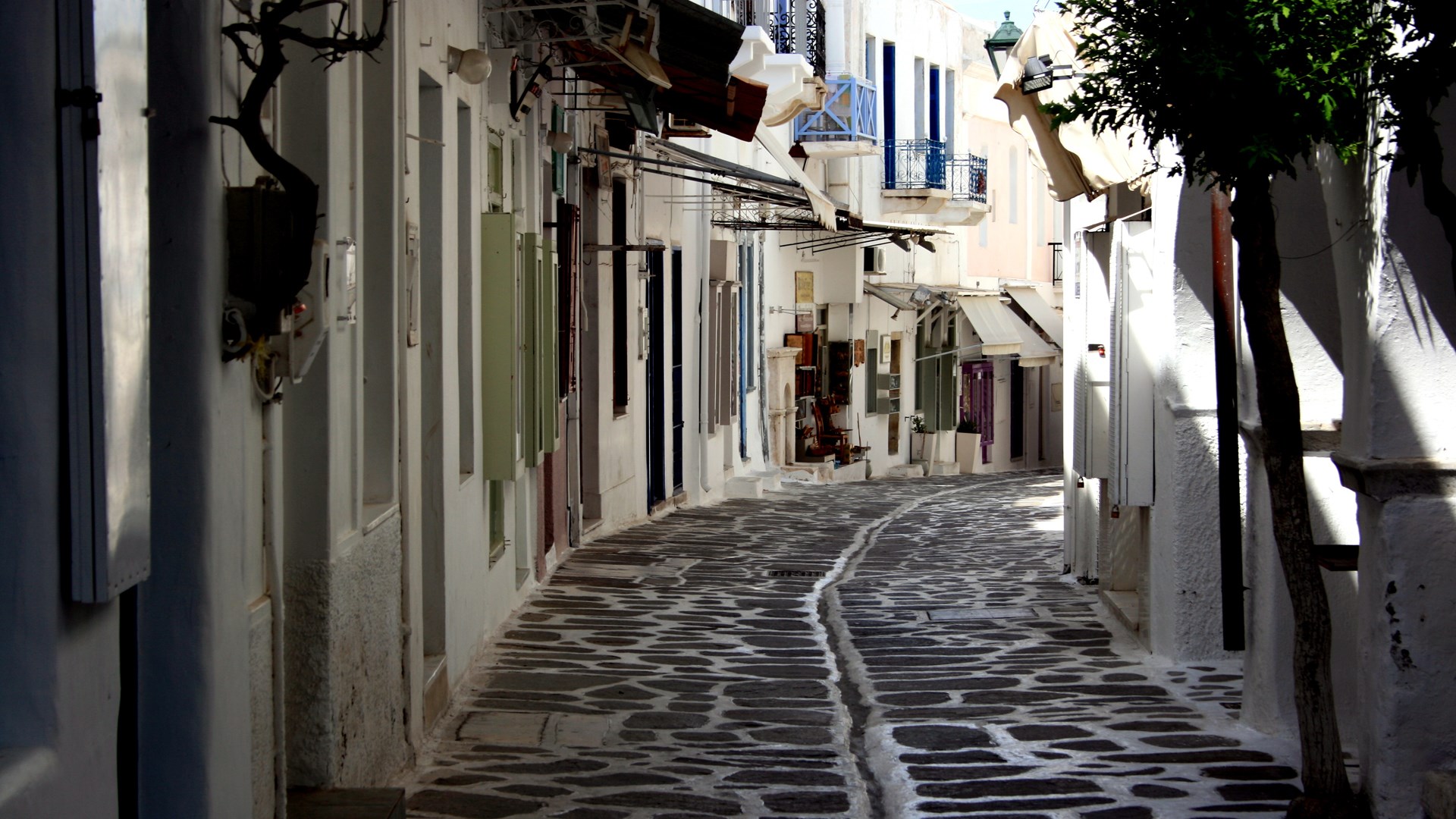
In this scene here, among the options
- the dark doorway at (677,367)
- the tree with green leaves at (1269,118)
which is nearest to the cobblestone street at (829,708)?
the tree with green leaves at (1269,118)

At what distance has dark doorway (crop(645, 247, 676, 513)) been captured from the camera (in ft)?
53.9

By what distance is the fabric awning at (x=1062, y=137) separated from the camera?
9.93 m

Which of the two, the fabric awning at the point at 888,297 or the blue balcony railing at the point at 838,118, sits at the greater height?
the blue balcony railing at the point at 838,118

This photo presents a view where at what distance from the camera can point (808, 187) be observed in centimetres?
1664

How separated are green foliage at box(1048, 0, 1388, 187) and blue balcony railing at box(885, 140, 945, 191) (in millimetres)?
26051

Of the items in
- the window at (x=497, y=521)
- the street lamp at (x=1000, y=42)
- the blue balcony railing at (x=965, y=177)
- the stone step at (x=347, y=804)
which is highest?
the blue balcony railing at (x=965, y=177)

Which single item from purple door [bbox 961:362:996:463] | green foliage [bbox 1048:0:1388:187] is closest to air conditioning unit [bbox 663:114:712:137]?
green foliage [bbox 1048:0:1388:187]

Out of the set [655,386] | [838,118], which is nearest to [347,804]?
[655,386]

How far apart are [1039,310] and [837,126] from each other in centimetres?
1051

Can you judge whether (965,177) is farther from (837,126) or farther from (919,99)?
(837,126)

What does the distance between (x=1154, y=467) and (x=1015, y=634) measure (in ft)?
5.16

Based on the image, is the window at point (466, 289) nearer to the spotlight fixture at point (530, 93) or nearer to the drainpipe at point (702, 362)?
the spotlight fixture at point (530, 93)

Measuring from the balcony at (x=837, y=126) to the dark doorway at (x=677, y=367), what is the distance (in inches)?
392

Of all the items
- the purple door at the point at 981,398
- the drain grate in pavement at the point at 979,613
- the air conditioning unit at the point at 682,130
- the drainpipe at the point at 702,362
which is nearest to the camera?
the drain grate in pavement at the point at 979,613
